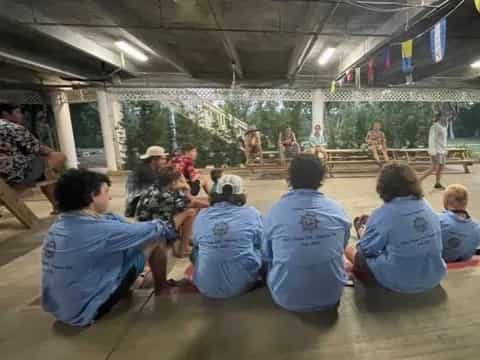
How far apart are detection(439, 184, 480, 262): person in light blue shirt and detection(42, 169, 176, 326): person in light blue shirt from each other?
197 cm

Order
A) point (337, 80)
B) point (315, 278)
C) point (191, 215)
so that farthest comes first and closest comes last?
point (337, 80) < point (191, 215) < point (315, 278)

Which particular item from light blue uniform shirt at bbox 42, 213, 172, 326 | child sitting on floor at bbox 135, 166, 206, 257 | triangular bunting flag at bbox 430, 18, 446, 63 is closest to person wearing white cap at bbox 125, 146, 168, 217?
child sitting on floor at bbox 135, 166, 206, 257

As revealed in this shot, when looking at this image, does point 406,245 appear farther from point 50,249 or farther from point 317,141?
point 317,141

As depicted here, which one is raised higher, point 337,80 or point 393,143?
point 337,80

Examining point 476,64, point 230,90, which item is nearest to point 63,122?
point 230,90

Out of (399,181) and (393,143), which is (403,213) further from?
(393,143)

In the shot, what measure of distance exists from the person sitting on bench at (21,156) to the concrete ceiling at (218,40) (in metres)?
1.67

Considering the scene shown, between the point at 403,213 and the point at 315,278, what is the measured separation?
637mm

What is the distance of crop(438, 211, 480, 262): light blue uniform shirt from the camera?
1912 mm

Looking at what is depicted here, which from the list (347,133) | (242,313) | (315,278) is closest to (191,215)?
(242,313)

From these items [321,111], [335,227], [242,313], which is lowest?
[242,313]

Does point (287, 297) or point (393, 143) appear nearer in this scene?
point (287, 297)

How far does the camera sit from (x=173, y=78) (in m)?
8.23

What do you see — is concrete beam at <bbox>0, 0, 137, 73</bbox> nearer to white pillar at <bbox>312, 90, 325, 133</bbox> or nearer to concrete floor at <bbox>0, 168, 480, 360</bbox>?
concrete floor at <bbox>0, 168, 480, 360</bbox>
